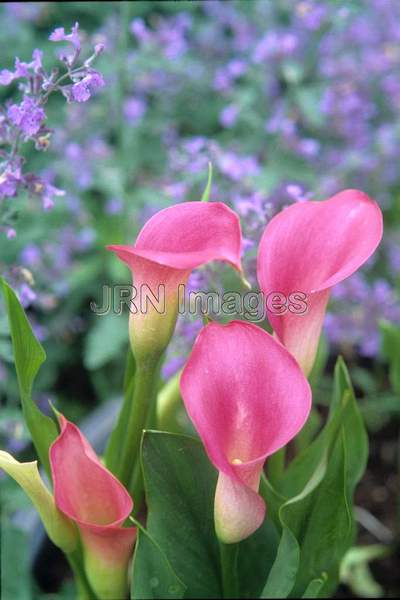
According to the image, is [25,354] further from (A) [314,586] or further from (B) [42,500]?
(A) [314,586]

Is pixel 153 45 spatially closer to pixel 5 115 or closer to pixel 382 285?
pixel 382 285

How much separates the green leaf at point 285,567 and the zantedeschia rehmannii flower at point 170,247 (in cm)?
14

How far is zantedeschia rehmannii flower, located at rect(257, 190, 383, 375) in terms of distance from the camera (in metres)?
0.51

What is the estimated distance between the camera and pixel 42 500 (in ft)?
1.64

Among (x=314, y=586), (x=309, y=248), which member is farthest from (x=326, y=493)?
(x=309, y=248)

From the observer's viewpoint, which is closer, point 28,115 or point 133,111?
point 28,115

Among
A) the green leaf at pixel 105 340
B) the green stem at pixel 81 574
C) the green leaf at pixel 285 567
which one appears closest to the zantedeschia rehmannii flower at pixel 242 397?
the green leaf at pixel 285 567

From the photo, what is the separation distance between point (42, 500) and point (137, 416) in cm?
8

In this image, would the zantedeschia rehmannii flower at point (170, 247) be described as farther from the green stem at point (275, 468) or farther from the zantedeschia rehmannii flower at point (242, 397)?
the green stem at point (275, 468)

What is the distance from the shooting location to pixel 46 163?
4.47 ft

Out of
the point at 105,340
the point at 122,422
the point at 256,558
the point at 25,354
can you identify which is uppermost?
the point at 25,354

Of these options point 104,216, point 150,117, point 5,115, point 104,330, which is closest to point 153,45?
point 150,117

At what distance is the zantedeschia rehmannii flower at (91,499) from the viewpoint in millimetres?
479

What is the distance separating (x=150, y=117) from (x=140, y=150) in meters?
0.06
